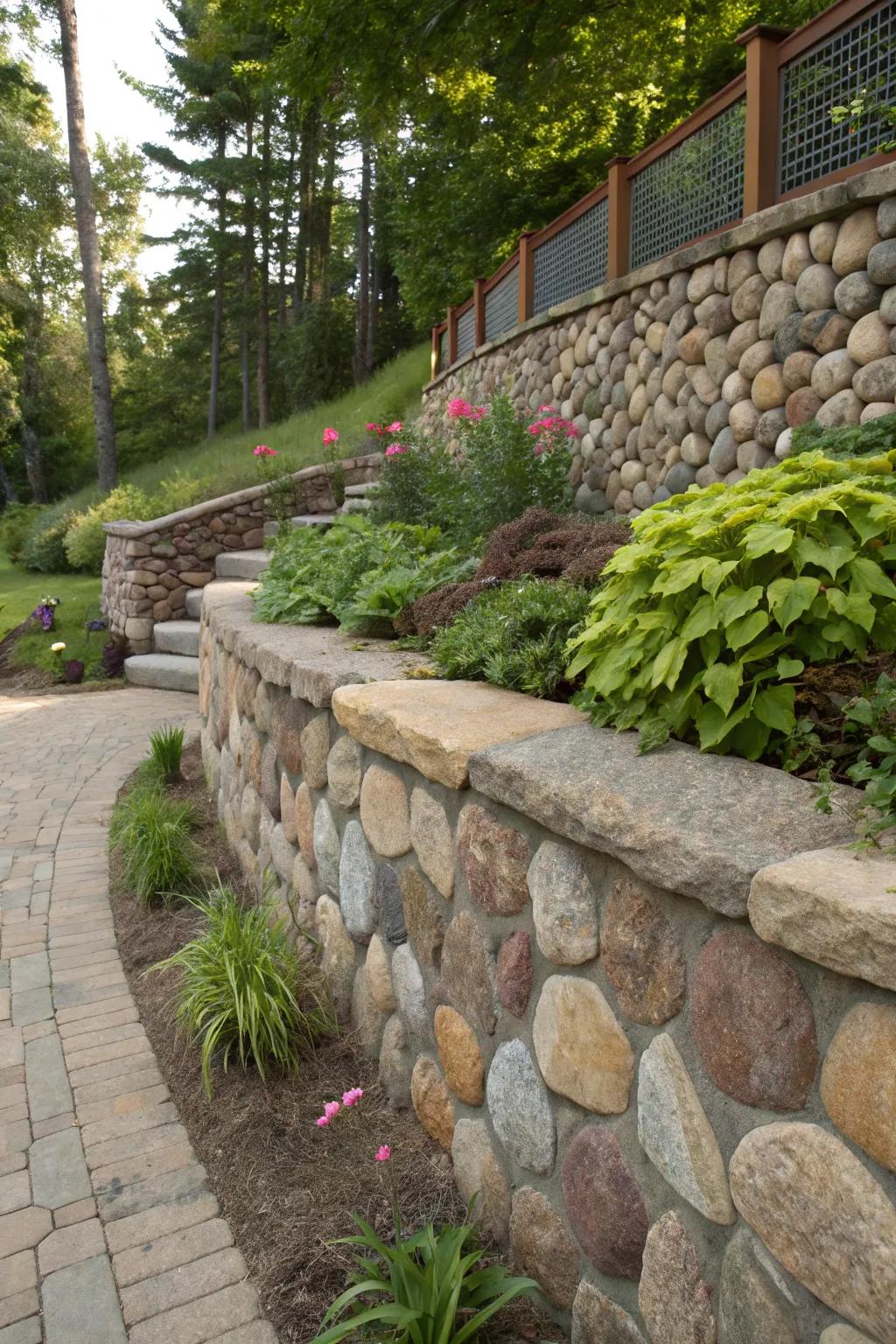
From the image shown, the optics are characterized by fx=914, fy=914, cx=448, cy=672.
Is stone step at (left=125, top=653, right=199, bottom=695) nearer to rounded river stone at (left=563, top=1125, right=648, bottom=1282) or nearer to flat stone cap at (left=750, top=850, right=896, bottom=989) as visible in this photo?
rounded river stone at (left=563, top=1125, right=648, bottom=1282)

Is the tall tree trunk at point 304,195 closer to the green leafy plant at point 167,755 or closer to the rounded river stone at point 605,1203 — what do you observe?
the green leafy plant at point 167,755

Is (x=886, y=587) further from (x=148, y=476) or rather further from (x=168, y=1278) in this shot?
(x=148, y=476)

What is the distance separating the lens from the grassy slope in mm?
11516

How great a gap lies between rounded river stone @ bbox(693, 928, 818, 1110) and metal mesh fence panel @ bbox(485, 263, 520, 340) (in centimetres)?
766

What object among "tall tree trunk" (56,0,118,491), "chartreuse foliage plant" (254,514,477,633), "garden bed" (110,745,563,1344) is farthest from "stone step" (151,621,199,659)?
"tall tree trunk" (56,0,118,491)

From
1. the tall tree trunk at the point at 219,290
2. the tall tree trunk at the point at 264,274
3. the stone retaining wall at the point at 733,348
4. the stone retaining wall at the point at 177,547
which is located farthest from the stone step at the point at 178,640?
the tall tree trunk at the point at 219,290

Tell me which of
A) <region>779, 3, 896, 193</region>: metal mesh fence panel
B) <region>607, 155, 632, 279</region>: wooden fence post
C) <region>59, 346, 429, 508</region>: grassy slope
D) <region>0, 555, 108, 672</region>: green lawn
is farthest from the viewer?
<region>59, 346, 429, 508</region>: grassy slope

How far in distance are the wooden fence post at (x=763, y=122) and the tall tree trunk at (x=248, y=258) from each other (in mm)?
21684

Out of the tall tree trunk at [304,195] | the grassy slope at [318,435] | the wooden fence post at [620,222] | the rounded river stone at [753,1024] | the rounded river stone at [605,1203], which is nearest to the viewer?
the rounded river stone at [753,1024]

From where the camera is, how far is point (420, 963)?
7.31 ft

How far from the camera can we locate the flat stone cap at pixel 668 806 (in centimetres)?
126

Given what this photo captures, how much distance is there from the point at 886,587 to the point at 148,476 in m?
18.0

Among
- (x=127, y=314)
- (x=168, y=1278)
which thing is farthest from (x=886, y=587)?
(x=127, y=314)

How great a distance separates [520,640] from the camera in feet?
8.83
